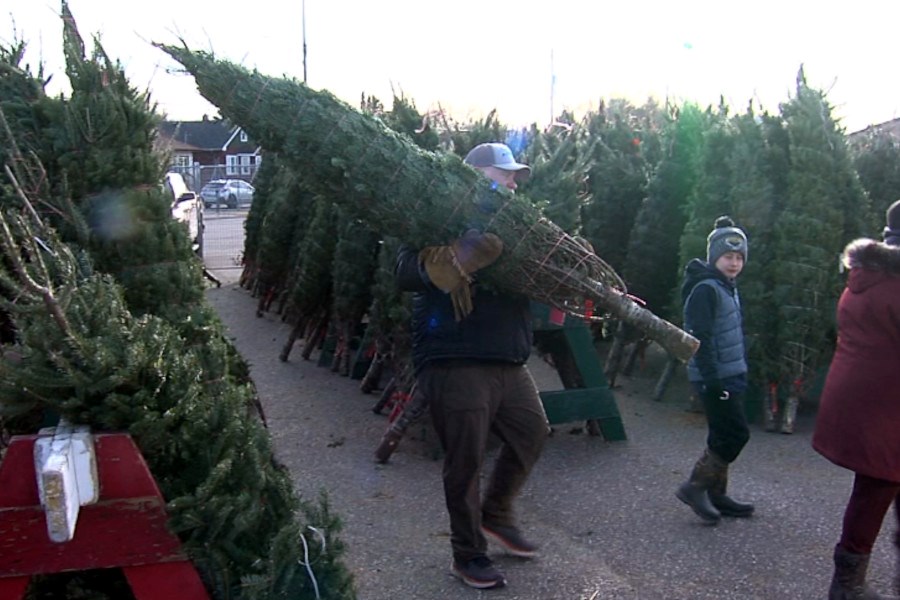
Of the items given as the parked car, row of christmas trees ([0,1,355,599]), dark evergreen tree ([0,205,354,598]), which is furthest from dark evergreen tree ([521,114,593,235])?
the parked car

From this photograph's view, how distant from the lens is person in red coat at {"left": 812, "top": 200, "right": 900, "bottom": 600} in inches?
146

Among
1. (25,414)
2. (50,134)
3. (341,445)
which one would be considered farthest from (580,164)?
(25,414)

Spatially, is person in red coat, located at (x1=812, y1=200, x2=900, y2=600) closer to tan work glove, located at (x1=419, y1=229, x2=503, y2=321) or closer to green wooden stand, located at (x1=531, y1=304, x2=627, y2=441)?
tan work glove, located at (x1=419, y1=229, x2=503, y2=321)

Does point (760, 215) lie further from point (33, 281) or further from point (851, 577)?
point (33, 281)

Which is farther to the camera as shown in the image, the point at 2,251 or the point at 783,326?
the point at 783,326

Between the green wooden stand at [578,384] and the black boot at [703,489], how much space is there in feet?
4.50

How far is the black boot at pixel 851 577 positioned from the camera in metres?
3.80

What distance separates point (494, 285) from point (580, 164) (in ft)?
9.02

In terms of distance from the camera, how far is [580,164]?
6.50 m

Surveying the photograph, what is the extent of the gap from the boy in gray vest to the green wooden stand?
1346mm

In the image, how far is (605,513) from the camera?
16.8 feet

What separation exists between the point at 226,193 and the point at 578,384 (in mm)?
27819

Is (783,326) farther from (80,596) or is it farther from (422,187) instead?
(80,596)

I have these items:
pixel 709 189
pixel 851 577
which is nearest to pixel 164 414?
pixel 851 577
